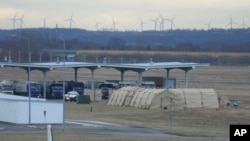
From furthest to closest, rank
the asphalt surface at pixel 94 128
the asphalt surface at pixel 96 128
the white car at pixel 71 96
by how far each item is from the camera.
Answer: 1. the white car at pixel 71 96
2. the asphalt surface at pixel 94 128
3. the asphalt surface at pixel 96 128

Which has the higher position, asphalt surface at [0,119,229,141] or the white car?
the white car

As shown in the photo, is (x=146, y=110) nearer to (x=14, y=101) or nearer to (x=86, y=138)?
(x=14, y=101)

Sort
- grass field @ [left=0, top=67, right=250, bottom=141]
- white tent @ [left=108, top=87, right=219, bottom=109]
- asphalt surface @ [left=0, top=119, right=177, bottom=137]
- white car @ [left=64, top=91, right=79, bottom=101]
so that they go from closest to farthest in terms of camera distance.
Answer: grass field @ [left=0, top=67, right=250, bottom=141] < asphalt surface @ [left=0, top=119, right=177, bottom=137] < white tent @ [left=108, top=87, right=219, bottom=109] < white car @ [left=64, top=91, right=79, bottom=101]

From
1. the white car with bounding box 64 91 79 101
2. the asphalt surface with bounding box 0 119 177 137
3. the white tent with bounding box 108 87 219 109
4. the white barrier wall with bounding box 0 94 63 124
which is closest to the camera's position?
the asphalt surface with bounding box 0 119 177 137

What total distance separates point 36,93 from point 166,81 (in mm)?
15768

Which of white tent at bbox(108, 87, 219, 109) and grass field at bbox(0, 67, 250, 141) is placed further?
white tent at bbox(108, 87, 219, 109)

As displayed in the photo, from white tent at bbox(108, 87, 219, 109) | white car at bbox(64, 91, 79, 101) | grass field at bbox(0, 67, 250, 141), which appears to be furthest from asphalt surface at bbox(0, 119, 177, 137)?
white car at bbox(64, 91, 79, 101)

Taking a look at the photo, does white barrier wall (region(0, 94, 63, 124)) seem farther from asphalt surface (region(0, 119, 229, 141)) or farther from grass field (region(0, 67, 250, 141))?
grass field (region(0, 67, 250, 141))

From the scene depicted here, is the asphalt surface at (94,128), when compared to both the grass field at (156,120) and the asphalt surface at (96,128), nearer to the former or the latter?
the asphalt surface at (96,128)

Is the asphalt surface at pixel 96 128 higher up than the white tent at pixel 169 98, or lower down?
lower down

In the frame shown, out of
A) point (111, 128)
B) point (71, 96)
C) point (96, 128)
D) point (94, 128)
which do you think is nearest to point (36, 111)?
point (94, 128)

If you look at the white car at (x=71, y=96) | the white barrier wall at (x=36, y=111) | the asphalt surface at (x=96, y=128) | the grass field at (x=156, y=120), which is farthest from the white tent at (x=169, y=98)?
the white barrier wall at (x=36, y=111)

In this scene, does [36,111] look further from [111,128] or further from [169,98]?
[169,98]

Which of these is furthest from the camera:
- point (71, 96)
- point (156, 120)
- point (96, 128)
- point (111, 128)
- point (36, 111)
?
point (71, 96)
